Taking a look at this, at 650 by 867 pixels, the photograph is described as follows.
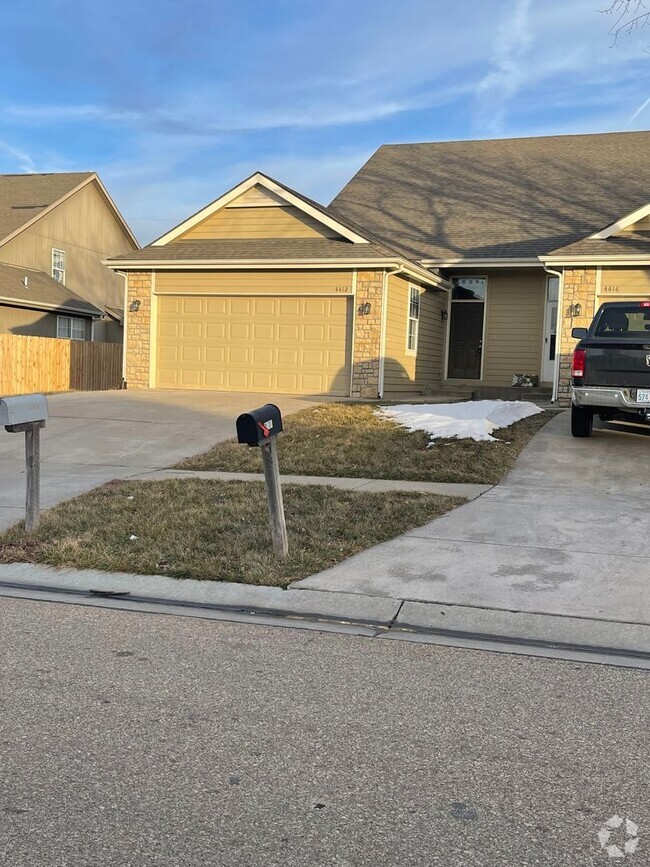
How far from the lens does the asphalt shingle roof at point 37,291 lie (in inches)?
1006

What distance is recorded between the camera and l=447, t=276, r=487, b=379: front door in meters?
21.2

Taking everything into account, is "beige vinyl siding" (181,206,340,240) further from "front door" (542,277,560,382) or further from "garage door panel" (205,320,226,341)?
"front door" (542,277,560,382)

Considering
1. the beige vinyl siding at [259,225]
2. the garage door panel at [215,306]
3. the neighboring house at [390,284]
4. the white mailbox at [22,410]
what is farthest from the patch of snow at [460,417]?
the white mailbox at [22,410]

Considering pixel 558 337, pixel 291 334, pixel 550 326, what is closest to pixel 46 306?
pixel 291 334

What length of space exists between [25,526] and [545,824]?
17.8 ft

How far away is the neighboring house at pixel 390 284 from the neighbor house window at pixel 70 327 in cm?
983

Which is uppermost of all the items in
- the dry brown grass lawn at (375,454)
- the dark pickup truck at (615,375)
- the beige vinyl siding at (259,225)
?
the beige vinyl siding at (259,225)

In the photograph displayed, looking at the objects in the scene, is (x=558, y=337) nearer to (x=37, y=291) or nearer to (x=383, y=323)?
(x=383, y=323)

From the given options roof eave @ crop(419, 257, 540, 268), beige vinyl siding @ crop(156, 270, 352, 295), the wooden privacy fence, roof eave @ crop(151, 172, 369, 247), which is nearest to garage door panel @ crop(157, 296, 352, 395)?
beige vinyl siding @ crop(156, 270, 352, 295)

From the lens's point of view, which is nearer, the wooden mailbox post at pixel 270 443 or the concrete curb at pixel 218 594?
the concrete curb at pixel 218 594

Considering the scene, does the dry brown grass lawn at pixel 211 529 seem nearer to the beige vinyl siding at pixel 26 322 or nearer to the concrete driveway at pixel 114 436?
the concrete driveway at pixel 114 436

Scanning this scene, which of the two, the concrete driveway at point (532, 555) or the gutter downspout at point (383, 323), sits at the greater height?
the gutter downspout at point (383, 323)

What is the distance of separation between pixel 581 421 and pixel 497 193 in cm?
1250

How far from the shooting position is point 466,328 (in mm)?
21406
